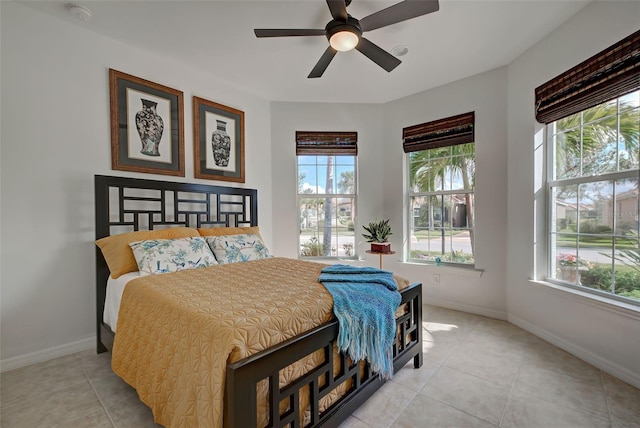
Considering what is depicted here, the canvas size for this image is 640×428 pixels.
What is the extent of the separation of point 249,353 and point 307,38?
8.32 ft

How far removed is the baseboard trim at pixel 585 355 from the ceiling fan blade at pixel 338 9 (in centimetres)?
301

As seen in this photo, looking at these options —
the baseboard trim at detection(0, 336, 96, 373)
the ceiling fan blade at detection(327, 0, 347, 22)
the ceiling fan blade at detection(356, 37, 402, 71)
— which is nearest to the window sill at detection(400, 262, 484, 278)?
the ceiling fan blade at detection(356, 37, 402, 71)

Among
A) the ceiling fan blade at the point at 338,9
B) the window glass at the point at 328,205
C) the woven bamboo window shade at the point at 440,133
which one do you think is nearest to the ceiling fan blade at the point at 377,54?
the ceiling fan blade at the point at 338,9

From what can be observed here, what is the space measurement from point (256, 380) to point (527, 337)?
2.69m

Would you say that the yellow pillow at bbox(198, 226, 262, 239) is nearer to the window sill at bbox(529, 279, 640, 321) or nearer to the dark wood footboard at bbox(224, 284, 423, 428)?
the dark wood footboard at bbox(224, 284, 423, 428)

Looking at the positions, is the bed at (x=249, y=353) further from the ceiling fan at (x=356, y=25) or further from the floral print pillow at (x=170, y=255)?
the ceiling fan at (x=356, y=25)

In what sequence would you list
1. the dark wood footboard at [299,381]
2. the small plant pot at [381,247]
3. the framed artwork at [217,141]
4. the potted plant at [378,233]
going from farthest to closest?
1. the potted plant at [378,233]
2. the small plant pot at [381,247]
3. the framed artwork at [217,141]
4. the dark wood footboard at [299,381]

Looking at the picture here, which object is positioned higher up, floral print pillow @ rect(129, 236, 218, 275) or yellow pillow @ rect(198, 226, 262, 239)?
yellow pillow @ rect(198, 226, 262, 239)

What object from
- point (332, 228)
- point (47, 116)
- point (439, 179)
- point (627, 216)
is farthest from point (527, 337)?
point (47, 116)

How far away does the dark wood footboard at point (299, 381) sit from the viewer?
3.28ft

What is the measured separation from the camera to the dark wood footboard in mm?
1001

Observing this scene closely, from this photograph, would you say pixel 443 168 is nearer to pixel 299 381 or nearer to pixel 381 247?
pixel 381 247

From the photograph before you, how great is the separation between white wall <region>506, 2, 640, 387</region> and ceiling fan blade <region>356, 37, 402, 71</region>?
1.46 meters

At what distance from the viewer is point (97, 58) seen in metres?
2.46
